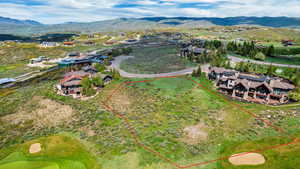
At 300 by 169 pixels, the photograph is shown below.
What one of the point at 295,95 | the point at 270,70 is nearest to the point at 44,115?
the point at 295,95

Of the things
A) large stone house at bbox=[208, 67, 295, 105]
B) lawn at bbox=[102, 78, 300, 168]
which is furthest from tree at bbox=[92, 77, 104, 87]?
large stone house at bbox=[208, 67, 295, 105]

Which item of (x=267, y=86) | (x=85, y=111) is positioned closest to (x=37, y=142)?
(x=85, y=111)

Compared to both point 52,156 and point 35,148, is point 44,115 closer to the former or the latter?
Answer: point 35,148

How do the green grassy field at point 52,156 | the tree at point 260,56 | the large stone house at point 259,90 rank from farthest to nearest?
1. the tree at point 260,56
2. the large stone house at point 259,90
3. the green grassy field at point 52,156

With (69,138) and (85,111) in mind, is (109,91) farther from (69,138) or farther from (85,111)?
(69,138)

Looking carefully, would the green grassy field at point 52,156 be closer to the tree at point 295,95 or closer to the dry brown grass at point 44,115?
the dry brown grass at point 44,115

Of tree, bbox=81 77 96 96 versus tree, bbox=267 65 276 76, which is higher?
tree, bbox=267 65 276 76

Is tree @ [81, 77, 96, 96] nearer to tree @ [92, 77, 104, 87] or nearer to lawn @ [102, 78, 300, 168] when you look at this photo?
tree @ [92, 77, 104, 87]

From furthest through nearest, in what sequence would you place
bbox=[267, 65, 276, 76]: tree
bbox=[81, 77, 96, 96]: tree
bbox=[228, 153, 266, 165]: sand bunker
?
bbox=[267, 65, 276, 76]: tree, bbox=[81, 77, 96, 96]: tree, bbox=[228, 153, 266, 165]: sand bunker

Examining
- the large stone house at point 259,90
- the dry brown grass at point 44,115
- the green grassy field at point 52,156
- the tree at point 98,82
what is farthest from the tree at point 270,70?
the dry brown grass at point 44,115
